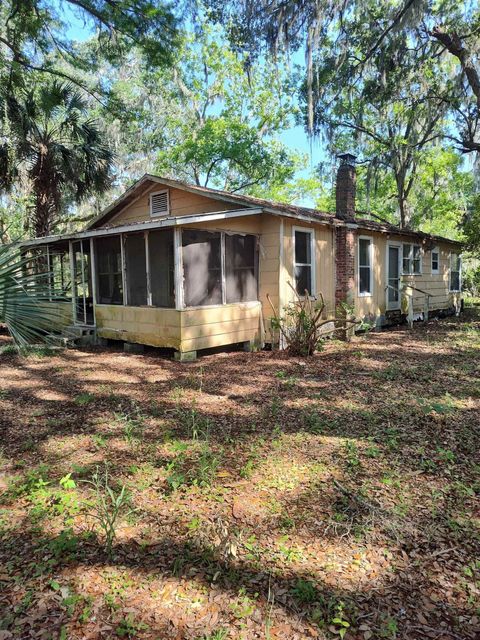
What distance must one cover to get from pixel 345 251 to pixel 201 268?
4.16 meters

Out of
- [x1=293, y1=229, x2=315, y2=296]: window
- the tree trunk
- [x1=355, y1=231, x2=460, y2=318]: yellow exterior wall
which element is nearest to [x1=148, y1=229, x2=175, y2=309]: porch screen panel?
[x1=293, y1=229, x2=315, y2=296]: window

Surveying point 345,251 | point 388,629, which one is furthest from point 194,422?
point 345,251

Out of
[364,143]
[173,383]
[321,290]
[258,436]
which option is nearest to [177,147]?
[364,143]

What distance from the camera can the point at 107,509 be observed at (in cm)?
310

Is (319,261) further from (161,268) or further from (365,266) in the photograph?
(161,268)

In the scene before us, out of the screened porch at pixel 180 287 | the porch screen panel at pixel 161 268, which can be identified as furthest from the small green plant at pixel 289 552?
the porch screen panel at pixel 161 268

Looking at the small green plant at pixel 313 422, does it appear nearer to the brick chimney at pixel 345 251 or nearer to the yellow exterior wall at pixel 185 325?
the yellow exterior wall at pixel 185 325

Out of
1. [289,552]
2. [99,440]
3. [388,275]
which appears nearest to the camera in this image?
[289,552]

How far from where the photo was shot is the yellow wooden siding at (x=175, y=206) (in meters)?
9.80

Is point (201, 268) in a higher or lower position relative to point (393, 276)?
higher

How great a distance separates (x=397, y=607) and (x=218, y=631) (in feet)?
3.14

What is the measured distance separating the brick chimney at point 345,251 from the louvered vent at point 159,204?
173 inches

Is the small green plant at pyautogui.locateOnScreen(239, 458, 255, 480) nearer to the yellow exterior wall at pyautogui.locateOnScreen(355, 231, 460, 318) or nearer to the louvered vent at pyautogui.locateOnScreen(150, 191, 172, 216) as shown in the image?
the louvered vent at pyautogui.locateOnScreen(150, 191, 172, 216)

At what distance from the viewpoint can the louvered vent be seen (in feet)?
35.3
